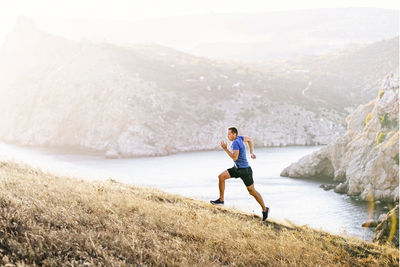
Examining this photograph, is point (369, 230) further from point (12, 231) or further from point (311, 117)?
point (311, 117)

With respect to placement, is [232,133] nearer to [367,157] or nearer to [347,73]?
[367,157]

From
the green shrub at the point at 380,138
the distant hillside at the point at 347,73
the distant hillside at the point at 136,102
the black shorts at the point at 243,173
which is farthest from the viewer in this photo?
the distant hillside at the point at 347,73

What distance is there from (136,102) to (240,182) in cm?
4780

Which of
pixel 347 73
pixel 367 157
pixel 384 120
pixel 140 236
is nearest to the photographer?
Answer: pixel 140 236

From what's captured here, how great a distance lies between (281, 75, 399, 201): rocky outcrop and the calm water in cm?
174

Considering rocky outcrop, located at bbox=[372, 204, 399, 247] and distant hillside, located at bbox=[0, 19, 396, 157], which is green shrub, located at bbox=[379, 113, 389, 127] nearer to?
rocky outcrop, located at bbox=[372, 204, 399, 247]

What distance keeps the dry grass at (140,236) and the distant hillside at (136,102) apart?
2486 inches

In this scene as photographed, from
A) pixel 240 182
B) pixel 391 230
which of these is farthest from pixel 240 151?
pixel 240 182

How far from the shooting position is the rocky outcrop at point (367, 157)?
31516 millimetres

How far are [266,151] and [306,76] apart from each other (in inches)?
2560

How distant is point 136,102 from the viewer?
283ft

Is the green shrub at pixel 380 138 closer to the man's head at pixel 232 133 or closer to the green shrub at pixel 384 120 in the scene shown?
the green shrub at pixel 384 120

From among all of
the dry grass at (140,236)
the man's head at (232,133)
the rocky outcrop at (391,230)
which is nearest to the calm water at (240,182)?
the dry grass at (140,236)

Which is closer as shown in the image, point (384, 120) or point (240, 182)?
point (384, 120)
